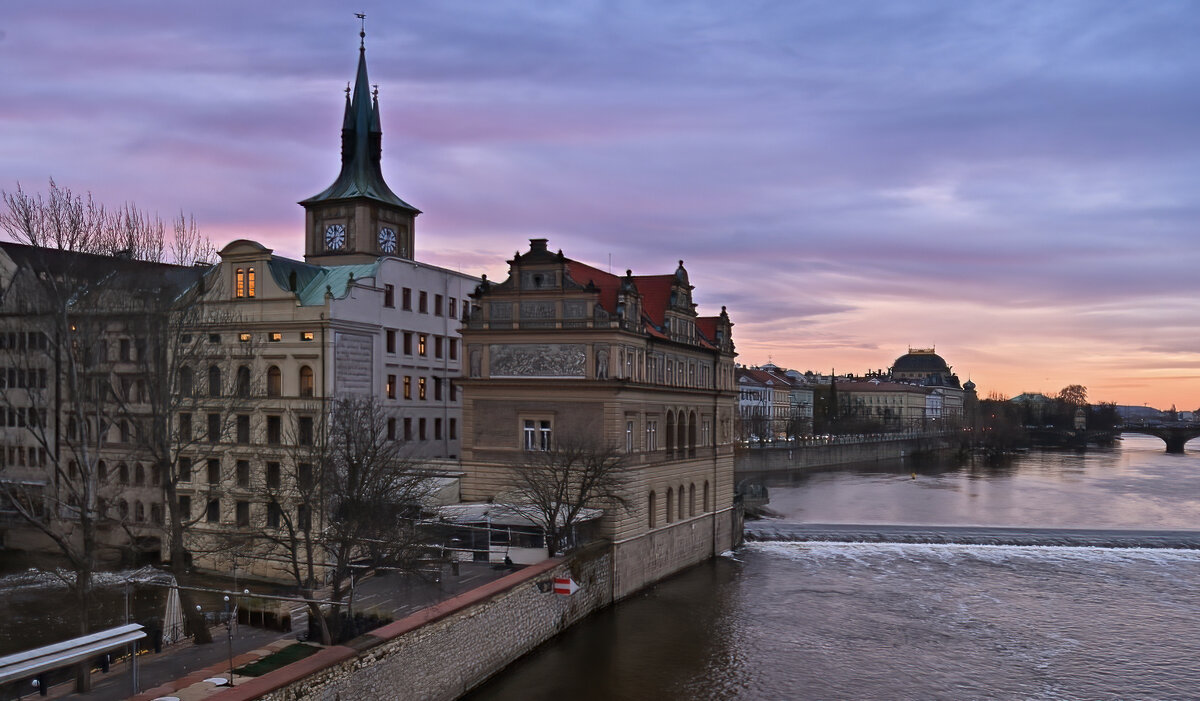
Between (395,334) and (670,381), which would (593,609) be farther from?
(395,334)

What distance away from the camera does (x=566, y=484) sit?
112ft

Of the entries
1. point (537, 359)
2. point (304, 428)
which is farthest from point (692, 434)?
point (304, 428)

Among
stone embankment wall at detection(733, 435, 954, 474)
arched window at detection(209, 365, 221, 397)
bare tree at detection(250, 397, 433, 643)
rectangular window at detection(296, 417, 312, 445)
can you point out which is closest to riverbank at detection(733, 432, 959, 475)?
stone embankment wall at detection(733, 435, 954, 474)

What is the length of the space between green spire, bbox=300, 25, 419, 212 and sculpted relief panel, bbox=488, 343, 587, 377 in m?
16.7

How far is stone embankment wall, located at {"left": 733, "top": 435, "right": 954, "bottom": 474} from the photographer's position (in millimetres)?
105188

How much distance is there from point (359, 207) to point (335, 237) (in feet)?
7.31

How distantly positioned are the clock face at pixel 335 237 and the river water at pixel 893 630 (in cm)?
2545

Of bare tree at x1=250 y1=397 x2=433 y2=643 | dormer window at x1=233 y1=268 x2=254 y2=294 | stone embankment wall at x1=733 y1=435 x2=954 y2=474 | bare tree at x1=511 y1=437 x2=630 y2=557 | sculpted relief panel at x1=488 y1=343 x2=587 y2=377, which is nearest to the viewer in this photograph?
bare tree at x1=250 y1=397 x2=433 y2=643

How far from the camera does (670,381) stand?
44.1 meters

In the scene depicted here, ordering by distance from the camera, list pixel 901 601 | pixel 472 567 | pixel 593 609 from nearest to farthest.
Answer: pixel 472 567
pixel 593 609
pixel 901 601

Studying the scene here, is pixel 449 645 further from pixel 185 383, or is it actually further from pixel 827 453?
pixel 827 453

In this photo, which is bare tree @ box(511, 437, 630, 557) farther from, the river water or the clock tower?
the clock tower

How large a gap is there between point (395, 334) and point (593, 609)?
1746 cm

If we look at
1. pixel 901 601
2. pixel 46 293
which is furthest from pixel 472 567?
pixel 901 601
